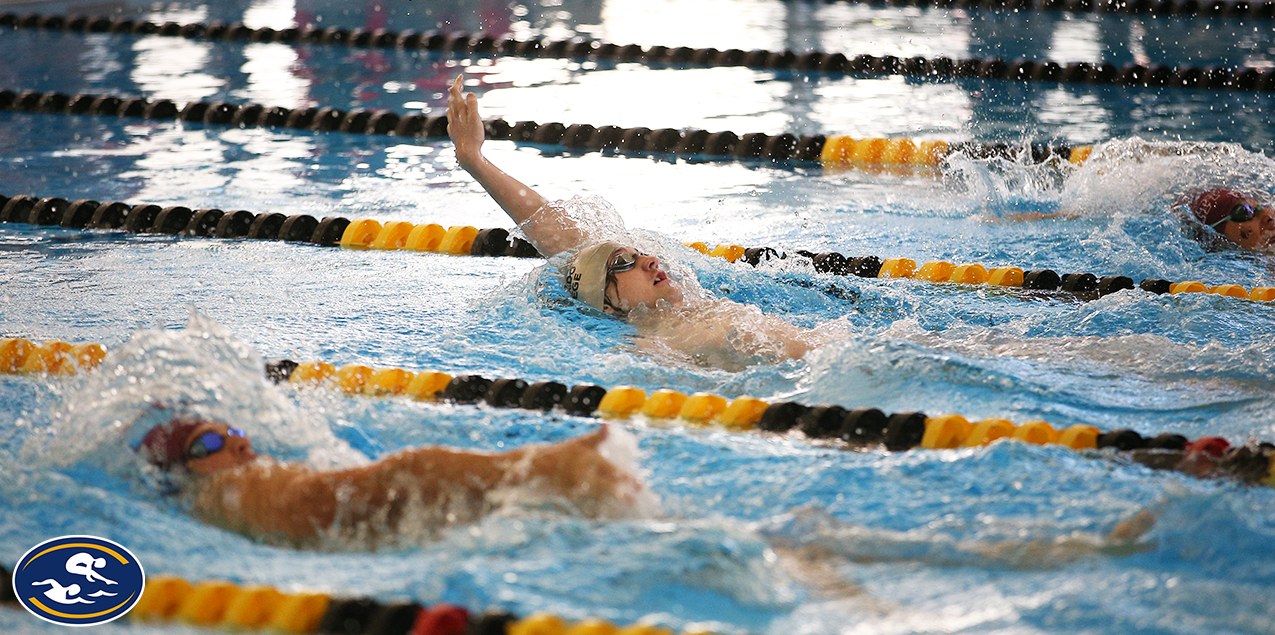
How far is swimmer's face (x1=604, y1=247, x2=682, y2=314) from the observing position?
11.4 ft

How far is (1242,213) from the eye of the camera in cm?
418

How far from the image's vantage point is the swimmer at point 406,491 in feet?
7.03

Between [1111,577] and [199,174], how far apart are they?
461 cm

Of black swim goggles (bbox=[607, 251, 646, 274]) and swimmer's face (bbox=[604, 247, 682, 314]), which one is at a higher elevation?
black swim goggles (bbox=[607, 251, 646, 274])

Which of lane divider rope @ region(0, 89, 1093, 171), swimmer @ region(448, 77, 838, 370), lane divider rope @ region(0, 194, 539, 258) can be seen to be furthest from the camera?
lane divider rope @ region(0, 89, 1093, 171)

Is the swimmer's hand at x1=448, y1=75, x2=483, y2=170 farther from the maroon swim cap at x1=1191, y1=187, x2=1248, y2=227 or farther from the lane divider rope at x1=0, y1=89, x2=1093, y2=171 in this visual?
the maroon swim cap at x1=1191, y1=187, x2=1248, y2=227

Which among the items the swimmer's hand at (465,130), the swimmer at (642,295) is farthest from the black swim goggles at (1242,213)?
the swimmer's hand at (465,130)

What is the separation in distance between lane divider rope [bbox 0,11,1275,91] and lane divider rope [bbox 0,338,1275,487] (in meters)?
4.76

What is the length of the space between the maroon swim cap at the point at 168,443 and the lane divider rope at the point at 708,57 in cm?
576

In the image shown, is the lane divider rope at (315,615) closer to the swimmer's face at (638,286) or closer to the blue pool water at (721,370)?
the blue pool water at (721,370)

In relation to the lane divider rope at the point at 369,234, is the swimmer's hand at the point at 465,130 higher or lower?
higher

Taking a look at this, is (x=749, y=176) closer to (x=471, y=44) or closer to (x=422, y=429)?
(x=422, y=429)

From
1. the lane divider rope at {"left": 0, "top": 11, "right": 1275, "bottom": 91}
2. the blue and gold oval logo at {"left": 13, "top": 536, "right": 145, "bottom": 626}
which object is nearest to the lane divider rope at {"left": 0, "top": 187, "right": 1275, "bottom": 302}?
the blue and gold oval logo at {"left": 13, "top": 536, "right": 145, "bottom": 626}

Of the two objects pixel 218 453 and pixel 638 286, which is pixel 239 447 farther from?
pixel 638 286
